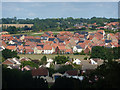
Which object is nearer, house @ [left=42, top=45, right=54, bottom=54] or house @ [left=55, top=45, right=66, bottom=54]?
house @ [left=55, top=45, right=66, bottom=54]

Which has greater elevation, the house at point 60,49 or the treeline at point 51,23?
the treeline at point 51,23

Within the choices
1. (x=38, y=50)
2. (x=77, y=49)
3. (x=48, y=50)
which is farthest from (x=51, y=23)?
(x=48, y=50)

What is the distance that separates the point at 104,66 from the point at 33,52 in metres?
13.3

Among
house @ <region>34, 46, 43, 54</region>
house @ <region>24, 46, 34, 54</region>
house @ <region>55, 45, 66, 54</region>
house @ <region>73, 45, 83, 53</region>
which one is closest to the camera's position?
house @ <region>55, 45, 66, 54</region>

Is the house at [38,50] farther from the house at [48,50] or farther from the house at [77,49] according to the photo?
the house at [77,49]

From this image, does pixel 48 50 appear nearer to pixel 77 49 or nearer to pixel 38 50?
pixel 38 50

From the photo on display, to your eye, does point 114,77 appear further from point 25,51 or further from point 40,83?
point 25,51

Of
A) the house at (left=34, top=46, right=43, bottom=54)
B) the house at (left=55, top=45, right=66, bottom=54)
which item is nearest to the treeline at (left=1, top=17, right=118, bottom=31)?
the house at (left=34, top=46, right=43, bottom=54)

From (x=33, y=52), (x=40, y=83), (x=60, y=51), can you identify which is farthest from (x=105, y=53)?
(x=40, y=83)

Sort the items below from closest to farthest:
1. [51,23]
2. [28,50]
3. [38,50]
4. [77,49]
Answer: [28,50], [38,50], [77,49], [51,23]

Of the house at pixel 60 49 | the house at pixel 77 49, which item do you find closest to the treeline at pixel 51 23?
the house at pixel 77 49

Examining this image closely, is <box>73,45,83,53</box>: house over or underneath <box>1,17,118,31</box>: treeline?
underneath

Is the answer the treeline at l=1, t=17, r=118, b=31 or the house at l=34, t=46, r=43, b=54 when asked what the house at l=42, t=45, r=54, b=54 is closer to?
the house at l=34, t=46, r=43, b=54

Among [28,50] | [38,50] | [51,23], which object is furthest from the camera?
[51,23]
